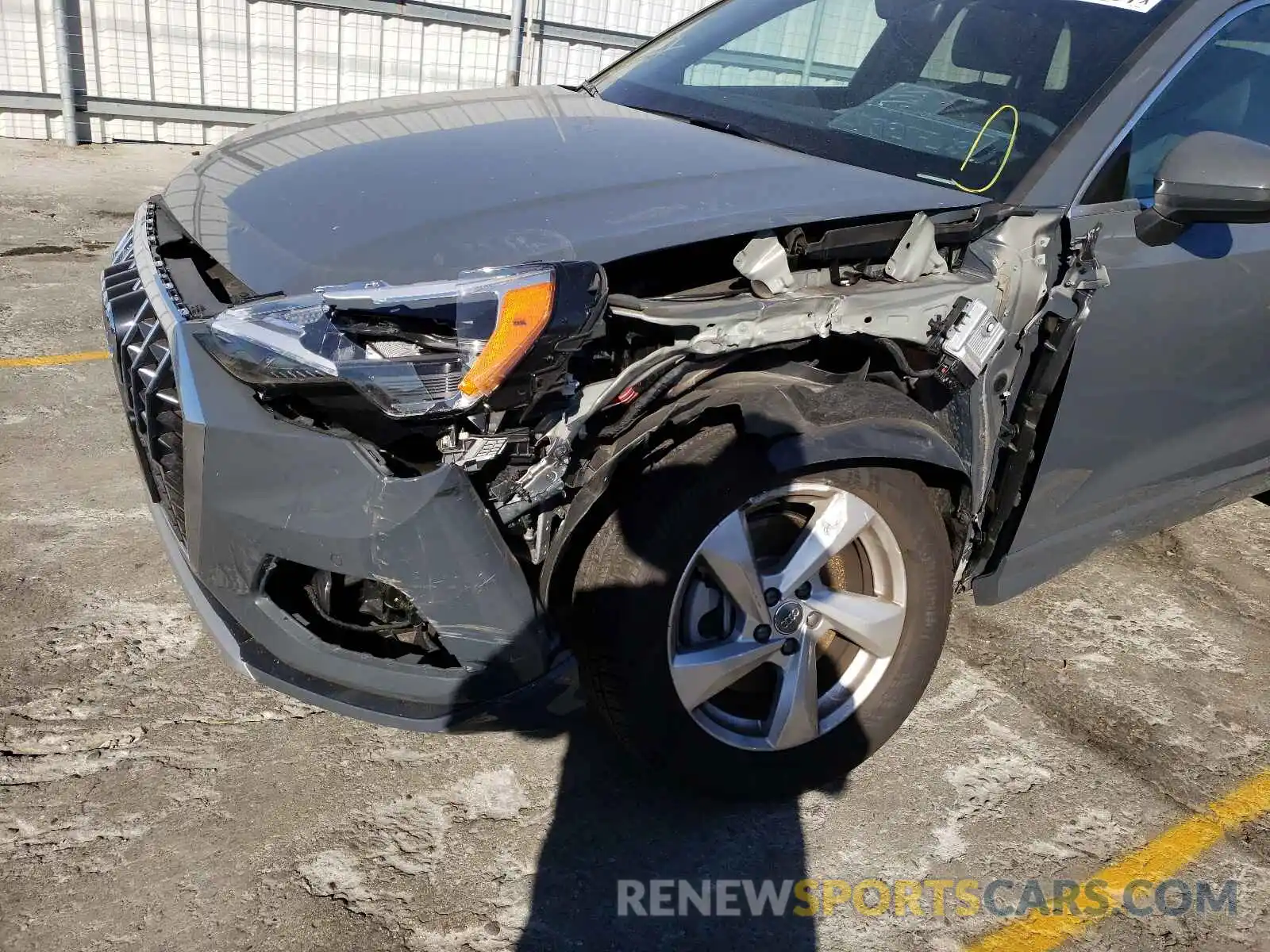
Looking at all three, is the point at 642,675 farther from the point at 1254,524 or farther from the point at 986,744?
the point at 1254,524

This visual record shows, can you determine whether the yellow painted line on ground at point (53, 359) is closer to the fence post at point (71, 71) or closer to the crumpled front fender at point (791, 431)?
the crumpled front fender at point (791, 431)

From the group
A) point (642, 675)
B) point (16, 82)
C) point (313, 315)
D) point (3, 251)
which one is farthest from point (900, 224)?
point (16, 82)

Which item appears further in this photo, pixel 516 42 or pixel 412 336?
pixel 516 42

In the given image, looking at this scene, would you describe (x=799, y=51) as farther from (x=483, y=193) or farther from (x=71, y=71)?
(x=71, y=71)

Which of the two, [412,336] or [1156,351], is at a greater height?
[412,336]

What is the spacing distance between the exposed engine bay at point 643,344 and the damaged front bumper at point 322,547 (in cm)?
6

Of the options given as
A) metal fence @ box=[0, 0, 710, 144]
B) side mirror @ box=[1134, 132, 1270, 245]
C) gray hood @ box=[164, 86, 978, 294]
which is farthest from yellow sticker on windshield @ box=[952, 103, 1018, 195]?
metal fence @ box=[0, 0, 710, 144]

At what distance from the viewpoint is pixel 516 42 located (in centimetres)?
988

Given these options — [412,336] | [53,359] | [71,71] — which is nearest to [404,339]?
[412,336]

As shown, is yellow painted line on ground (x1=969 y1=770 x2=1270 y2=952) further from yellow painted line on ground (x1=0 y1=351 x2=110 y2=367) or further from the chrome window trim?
yellow painted line on ground (x1=0 y1=351 x2=110 y2=367)

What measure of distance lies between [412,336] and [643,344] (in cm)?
50

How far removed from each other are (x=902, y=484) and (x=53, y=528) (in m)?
2.55

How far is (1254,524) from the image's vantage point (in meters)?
4.29

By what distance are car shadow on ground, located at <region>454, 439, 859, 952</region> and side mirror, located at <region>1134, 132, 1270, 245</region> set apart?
1.47m
